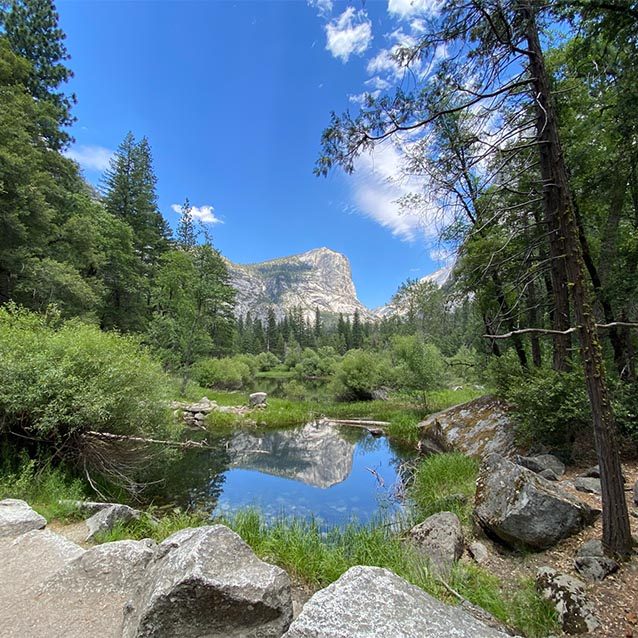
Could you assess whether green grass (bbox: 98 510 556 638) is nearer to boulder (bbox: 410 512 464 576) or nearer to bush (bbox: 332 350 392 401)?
boulder (bbox: 410 512 464 576)

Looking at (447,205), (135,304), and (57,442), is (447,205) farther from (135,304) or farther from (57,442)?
(135,304)

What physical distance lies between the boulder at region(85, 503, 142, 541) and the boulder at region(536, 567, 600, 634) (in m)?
5.05

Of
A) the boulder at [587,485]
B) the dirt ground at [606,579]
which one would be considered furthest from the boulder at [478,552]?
the boulder at [587,485]

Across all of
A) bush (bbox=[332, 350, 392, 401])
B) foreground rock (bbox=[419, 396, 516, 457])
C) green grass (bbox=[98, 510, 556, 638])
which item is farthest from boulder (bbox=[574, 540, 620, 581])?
bush (bbox=[332, 350, 392, 401])

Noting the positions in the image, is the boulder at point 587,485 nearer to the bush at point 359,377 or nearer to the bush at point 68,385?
the bush at point 68,385

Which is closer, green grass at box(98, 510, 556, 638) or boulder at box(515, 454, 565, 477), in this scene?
green grass at box(98, 510, 556, 638)

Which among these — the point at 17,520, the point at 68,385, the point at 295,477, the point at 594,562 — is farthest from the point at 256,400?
the point at 594,562

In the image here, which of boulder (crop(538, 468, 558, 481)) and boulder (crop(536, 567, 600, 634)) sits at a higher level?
boulder (crop(538, 468, 558, 481))

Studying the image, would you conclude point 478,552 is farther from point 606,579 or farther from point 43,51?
point 43,51

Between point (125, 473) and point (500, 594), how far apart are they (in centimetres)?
715

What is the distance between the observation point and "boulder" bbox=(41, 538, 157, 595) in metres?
2.85

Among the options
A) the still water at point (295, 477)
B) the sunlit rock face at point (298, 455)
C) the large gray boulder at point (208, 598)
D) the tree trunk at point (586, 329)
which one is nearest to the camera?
the large gray boulder at point (208, 598)

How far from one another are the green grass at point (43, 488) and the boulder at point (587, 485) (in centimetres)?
735

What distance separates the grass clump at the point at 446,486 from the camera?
233 inches
